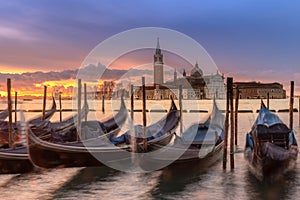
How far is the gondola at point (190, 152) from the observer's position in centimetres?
1001

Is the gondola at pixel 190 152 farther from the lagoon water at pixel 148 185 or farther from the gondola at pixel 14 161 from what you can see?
the gondola at pixel 14 161

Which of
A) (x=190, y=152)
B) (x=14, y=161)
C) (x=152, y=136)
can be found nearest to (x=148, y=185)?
(x=190, y=152)

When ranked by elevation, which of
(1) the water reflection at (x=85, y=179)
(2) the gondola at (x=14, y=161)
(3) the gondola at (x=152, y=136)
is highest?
(3) the gondola at (x=152, y=136)

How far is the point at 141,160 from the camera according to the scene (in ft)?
34.4

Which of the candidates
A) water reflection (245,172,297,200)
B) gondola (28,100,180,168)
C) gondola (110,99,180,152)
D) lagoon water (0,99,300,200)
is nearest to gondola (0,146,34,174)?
lagoon water (0,99,300,200)

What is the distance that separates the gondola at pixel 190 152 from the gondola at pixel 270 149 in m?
1.27

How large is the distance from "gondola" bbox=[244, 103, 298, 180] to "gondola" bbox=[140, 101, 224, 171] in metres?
1.27

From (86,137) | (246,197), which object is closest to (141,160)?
(86,137)

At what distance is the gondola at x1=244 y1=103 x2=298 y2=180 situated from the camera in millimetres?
8578

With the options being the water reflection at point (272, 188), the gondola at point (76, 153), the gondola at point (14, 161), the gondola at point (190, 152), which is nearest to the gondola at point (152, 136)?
the gondola at point (76, 153)

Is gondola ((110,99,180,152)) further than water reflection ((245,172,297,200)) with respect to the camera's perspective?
Yes

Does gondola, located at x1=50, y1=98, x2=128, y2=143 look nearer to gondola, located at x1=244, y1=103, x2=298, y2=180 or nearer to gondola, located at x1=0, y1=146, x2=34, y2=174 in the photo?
gondola, located at x1=0, y1=146, x2=34, y2=174

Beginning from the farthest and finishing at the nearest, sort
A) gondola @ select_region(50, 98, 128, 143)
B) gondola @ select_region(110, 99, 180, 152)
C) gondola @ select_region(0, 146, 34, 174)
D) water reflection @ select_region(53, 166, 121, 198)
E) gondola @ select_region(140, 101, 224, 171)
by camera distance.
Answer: gondola @ select_region(50, 98, 128, 143) → gondola @ select_region(110, 99, 180, 152) → gondola @ select_region(140, 101, 224, 171) → gondola @ select_region(0, 146, 34, 174) → water reflection @ select_region(53, 166, 121, 198)

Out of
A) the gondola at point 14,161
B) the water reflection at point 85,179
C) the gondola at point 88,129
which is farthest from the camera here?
the gondola at point 88,129
